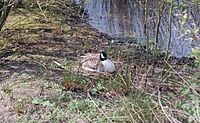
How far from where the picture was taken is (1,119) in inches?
169

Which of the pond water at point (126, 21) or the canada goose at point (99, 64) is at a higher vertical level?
the canada goose at point (99, 64)

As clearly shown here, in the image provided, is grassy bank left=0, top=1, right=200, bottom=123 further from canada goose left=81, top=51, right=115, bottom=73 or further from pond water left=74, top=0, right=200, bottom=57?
pond water left=74, top=0, right=200, bottom=57

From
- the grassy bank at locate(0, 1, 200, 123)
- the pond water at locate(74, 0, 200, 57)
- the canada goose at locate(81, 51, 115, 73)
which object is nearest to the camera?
the grassy bank at locate(0, 1, 200, 123)

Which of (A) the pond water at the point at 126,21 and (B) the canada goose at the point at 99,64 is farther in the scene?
(A) the pond water at the point at 126,21

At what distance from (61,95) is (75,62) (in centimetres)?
144

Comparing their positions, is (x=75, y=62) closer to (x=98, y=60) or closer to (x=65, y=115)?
(x=98, y=60)

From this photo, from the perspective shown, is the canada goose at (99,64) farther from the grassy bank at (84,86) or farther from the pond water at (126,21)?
the pond water at (126,21)

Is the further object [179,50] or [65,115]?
[179,50]

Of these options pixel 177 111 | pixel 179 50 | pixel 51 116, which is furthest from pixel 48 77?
pixel 179 50

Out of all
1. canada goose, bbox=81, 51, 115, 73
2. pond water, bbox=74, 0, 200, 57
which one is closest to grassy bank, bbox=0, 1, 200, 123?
canada goose, bbox=81, 51, 115, 73

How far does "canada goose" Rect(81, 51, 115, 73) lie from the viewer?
5.39 meters

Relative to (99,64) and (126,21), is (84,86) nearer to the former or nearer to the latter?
(99,64)

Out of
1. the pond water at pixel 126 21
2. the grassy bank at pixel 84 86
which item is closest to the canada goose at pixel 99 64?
the grassy bank at pixel 84 86

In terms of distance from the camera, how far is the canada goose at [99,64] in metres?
5.39
